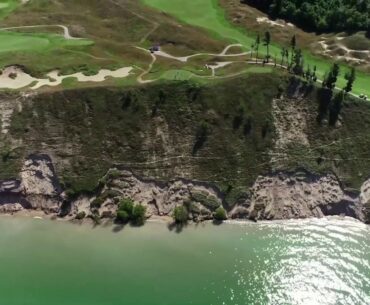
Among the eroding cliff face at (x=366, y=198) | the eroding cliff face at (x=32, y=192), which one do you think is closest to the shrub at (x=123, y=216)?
the eroding cliff face at (x=32, y=192)

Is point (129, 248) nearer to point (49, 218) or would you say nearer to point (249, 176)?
point (49, 218)

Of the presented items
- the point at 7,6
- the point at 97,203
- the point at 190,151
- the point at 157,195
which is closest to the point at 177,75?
the point at 190,151

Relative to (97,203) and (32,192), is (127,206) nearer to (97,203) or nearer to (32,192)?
(97,203)

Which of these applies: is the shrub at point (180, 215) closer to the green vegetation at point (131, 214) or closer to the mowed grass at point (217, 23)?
the green vegetation at point (131, 214)

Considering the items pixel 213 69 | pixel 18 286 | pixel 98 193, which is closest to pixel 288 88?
pixel 213 69

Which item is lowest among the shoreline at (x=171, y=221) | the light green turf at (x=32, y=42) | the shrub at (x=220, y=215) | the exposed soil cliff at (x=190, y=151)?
the shoreline at (x=171, y=221)

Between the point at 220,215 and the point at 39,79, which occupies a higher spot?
the point at 39,79

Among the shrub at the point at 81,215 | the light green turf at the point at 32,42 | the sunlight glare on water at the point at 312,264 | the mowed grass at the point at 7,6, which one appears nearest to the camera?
the sunlight glare on water at the point at 312,264

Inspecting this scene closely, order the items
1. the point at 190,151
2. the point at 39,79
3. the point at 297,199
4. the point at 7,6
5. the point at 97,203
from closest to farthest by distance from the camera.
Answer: the point at 97,203
the point at 297,199
the point at 190,151
the point at 39,79
the point at 7,6
